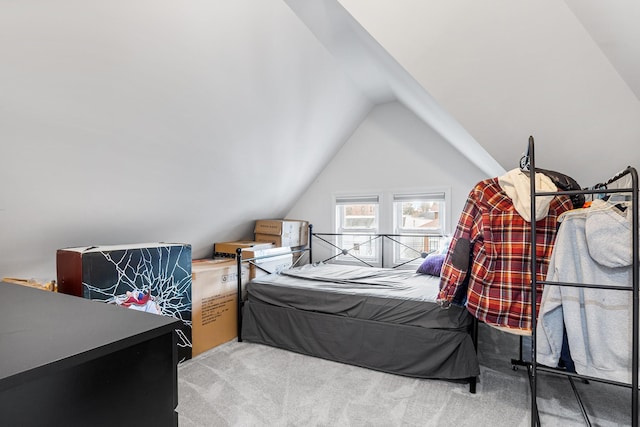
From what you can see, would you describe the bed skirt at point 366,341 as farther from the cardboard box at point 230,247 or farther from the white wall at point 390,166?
the white wall at point 390,166

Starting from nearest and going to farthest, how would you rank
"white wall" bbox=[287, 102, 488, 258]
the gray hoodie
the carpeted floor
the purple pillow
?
the gray hoodie
the carpeted floor
the purple pillow
"white wall" bbox=[287, 102, 488, 258]

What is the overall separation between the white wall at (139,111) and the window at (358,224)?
135cm

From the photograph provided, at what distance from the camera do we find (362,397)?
2088 millimetres

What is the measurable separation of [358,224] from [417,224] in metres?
0.76

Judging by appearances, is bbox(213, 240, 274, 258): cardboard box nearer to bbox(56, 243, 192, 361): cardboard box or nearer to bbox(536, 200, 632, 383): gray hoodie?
bbox(56, 243, 192, 361): cardboard box

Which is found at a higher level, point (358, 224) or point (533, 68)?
point (533, 68)

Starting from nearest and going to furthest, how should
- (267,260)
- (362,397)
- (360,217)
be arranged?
1. (362,397)
2. (267,260)
3. (360,217)

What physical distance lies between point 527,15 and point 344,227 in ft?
10.1

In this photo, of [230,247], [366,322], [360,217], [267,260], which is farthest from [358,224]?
[366,322]

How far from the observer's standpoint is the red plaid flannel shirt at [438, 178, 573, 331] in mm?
1717

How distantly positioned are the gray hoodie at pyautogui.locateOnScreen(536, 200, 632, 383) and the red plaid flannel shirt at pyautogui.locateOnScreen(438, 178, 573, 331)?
0.18 m

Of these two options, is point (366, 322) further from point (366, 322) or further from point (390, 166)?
point (390, 166)

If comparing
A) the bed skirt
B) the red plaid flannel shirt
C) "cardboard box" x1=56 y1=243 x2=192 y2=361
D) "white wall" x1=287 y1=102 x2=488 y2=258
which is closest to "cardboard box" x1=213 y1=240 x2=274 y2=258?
the bed skirt

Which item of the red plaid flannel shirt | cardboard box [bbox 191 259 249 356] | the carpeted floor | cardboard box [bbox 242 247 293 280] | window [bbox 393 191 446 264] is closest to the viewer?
the red plaid flannel shirt
